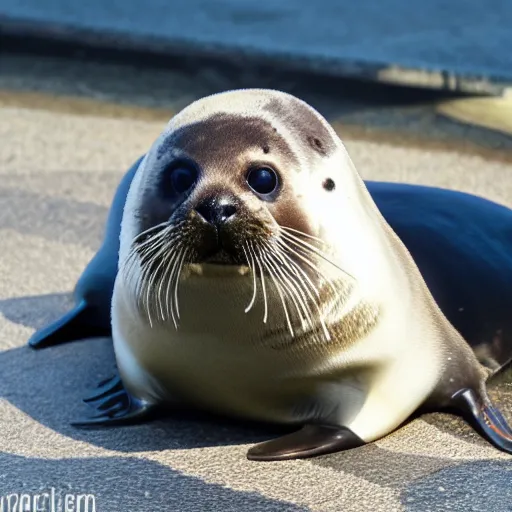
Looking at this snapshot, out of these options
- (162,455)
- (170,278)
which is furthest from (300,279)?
(162,455)

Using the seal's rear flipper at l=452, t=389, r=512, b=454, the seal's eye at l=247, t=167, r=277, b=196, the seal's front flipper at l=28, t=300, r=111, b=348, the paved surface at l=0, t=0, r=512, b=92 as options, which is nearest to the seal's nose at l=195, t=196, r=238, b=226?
the seal's eye at l=247, t=167, r=277, b=196

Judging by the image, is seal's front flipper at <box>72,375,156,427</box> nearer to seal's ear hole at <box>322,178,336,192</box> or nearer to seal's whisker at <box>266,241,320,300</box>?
seal's whisker at <box>266,241,320,300</box>

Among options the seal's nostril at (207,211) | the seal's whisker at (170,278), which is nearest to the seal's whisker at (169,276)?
the seal's whisker at (170,278)

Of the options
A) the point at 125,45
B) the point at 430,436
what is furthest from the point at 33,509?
the point at 125,45

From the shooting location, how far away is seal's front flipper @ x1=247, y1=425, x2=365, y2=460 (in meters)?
3.30

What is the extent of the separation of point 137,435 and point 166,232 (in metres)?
0.73

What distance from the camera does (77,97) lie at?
7.96 meters

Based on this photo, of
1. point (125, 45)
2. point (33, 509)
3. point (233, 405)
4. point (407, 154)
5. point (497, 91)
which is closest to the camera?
point (33, 509)

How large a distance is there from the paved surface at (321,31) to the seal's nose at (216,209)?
5290mm

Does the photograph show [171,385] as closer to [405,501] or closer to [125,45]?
[405,501]

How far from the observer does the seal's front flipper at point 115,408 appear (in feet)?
11.6

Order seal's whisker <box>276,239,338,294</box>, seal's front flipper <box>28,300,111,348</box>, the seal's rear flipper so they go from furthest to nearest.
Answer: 1. seal's front flipper <box>28,300,111,348</box>
2. the seal's rear flipper
3. seal's whisker <box>276,239,338,294</box>

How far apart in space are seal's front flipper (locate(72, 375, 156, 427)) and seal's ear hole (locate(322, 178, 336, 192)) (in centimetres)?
84

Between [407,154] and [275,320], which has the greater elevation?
[275,320]
